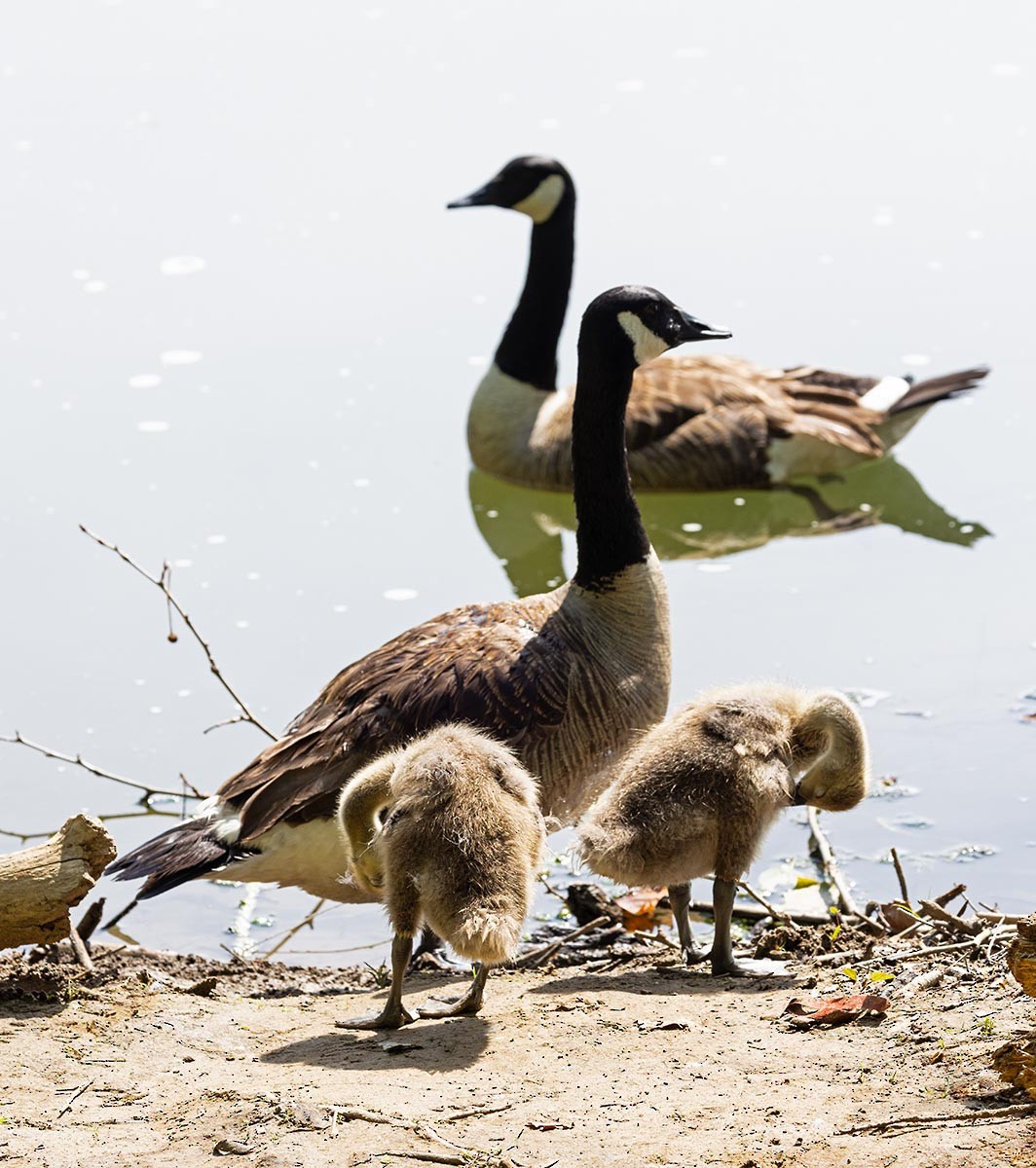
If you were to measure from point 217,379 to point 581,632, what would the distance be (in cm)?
667

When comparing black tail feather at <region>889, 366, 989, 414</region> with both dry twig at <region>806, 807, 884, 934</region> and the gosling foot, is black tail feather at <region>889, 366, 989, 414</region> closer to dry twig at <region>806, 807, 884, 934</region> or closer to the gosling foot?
dry twig at <region>806, 807, 884, 934</region>

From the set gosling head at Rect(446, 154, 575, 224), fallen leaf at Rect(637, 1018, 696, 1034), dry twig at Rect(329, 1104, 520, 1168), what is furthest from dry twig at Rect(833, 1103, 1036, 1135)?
gosling head at Rect(446, 154, 575, 224)

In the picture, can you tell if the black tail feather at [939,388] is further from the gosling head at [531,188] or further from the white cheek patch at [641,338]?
the white cheek patch at [641,338]

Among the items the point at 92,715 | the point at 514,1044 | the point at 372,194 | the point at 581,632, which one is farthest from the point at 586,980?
the point at 372,194

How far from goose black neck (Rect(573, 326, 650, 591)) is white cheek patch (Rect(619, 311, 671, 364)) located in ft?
0.14

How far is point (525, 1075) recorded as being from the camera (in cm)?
457

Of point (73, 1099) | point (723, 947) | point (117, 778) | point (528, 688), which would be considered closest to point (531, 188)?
point (117, 778)

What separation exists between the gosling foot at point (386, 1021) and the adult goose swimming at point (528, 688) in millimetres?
994

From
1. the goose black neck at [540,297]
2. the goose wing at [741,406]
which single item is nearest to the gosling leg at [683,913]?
the goose wing at [741,406]

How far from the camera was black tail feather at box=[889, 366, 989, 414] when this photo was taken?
11.9 m

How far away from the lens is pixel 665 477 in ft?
39.7

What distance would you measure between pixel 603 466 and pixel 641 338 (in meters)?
0.58

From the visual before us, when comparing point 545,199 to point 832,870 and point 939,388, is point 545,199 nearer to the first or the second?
point 939,388

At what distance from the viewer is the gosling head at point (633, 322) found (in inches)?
279
